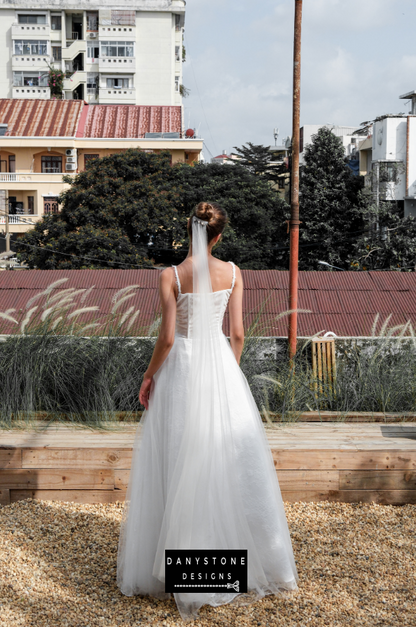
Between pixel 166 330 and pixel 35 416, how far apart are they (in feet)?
7.13

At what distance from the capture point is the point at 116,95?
182ft

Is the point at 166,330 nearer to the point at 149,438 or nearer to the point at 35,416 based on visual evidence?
the point at 149,438

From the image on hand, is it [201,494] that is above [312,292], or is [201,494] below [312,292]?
below

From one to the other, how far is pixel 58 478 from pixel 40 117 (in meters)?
46.8

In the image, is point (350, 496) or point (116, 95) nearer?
point (350, 496)

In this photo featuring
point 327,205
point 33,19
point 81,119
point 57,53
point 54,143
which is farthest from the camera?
point 57,53

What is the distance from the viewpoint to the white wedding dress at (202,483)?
263 cm

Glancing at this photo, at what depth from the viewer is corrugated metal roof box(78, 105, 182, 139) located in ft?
153

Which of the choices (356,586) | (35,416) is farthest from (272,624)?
(35,416)

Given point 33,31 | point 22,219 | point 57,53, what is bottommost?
point 22,219

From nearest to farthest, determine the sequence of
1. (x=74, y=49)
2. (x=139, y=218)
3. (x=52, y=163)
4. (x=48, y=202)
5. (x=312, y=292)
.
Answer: (x=312, y=292) → (x=139, y=218) → (x=48, y=202) → (x=52, y=163) → (x=74, y=49)

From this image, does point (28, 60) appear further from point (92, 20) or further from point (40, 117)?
point (40, 117)

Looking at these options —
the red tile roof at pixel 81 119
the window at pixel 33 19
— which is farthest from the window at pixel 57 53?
the red tile roof at pixel 81 119

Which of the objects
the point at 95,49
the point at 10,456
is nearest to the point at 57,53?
the point at 95,49
